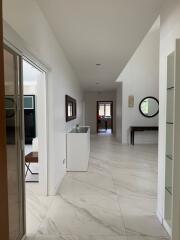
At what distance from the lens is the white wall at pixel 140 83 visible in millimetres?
8609

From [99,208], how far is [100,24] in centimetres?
258

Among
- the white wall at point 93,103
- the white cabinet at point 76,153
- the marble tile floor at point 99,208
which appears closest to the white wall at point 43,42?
the marble tile floor at point 99,208

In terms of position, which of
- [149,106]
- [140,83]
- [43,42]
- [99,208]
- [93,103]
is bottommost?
[99,208]

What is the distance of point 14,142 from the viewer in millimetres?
Answer: 2025

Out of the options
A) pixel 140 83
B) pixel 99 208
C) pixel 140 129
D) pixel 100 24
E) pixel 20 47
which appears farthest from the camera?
pixel 140 83

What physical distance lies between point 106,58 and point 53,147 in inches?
102

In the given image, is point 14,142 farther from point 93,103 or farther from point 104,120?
point 104,120

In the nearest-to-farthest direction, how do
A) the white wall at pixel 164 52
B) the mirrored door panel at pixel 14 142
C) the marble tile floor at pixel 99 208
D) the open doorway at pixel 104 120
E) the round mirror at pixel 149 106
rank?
A: the mirrored door panel at pixel 14 142 < the white wall at pixel 164 52 < the marble tile floor at pixel 99 208 < the round mirror at pixel 149 106 < the open doorway at pixel 104 120

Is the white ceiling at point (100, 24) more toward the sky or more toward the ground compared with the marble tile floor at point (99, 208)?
more toward the sky

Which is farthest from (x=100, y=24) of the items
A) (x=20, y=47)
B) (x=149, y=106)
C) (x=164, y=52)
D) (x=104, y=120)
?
(x=104, y=120)

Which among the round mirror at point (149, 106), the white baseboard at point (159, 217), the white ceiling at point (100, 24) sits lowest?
the white baseboard at point (159, 217)

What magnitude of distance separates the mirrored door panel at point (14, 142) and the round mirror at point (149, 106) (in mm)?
7286

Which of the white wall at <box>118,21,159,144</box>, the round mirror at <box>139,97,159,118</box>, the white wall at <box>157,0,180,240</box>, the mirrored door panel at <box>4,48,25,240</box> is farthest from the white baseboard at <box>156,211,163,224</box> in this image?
the round mirror at <box>139,97,159,118</box>

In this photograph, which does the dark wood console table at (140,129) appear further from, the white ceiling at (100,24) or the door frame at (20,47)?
the door frame at (20,47)
